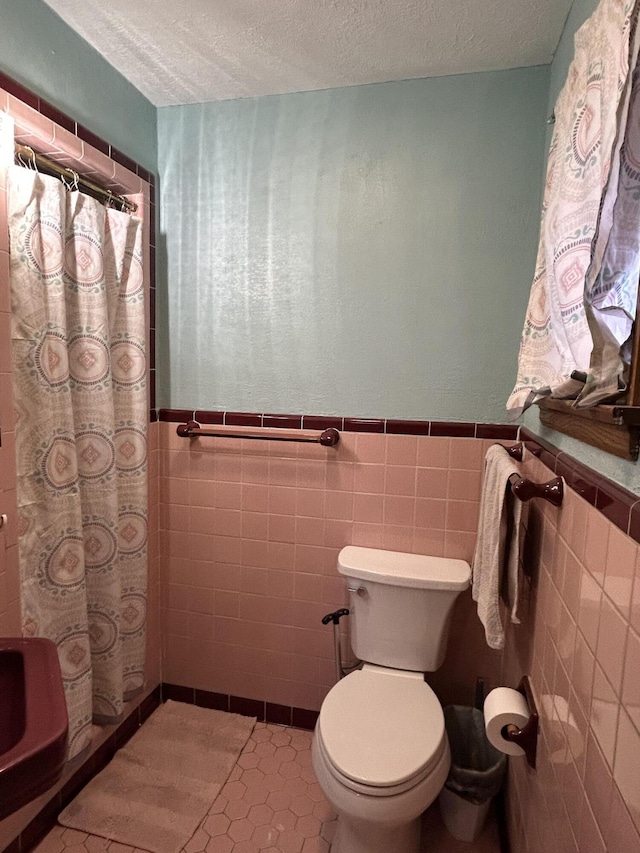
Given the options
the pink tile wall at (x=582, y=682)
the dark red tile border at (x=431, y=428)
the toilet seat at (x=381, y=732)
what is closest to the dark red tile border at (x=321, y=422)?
the dark red tile border at (x=431, y=428)


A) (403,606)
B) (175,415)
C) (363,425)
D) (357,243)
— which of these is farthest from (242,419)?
(403,606)

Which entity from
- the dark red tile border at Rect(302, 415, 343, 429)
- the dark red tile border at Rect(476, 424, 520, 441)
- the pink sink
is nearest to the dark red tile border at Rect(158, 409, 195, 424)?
the dark red tile border at Rect(302, 415, 343, 429)

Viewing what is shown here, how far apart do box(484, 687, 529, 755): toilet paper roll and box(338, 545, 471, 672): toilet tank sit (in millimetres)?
A: 473

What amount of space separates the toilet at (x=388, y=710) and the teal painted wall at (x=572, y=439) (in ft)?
2.08

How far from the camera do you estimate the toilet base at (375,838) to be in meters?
1.28

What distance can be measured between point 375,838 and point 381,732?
0.27m

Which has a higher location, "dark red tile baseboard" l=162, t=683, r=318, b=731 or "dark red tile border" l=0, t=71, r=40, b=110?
"dark red tile border" l=0, t=71, r=40, b=110

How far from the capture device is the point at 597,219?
27.8 inches

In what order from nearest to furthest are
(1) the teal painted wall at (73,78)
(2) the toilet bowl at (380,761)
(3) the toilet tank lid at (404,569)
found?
(2) the toilet bowl at (380,761)
(1) the teal painted wall at (73,78)
(3) the toilet tank lid at (404,569)

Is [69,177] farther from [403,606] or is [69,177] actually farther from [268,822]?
[268,822]

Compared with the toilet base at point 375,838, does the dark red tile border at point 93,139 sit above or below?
above

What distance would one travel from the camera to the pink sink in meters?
0.73

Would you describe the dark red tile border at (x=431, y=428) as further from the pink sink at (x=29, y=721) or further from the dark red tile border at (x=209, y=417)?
the pink sink at (x=29, y=721)

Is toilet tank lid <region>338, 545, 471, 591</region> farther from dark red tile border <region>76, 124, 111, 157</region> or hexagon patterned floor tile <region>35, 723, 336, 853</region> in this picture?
dark red tile border <region>76, 124, 111, 157</region>
